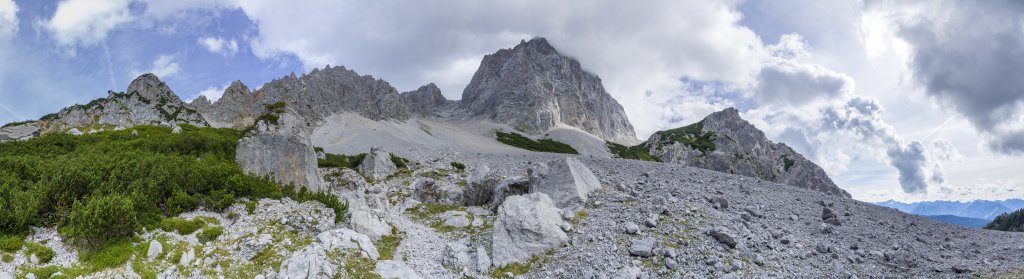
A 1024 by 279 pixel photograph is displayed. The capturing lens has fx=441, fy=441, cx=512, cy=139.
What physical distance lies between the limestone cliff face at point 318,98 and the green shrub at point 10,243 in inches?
5212

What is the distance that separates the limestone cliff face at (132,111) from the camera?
436 feet

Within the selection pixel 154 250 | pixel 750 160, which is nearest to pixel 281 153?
pixel 154 250

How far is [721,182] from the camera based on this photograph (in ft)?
98.1

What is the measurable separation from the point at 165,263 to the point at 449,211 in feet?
47.3

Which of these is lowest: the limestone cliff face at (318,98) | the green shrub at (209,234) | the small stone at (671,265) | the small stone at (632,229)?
the green shrub at (209,234)

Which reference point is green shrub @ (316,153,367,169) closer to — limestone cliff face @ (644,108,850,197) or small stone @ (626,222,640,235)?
small stone @ (626,222,640,235)

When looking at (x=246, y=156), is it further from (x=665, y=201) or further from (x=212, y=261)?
(x=665, y=201)

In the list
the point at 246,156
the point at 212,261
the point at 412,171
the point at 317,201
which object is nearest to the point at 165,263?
the point at 212,261

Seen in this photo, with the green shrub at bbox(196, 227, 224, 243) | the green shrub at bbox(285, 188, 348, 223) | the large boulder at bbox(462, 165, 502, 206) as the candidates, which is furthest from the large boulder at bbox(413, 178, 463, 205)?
the green shrub at bbox(196, 227, 224, 243)

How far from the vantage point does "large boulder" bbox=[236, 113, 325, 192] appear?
88.6ft

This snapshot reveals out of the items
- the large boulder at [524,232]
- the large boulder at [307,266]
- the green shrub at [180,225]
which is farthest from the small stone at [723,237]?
the green shrub at [180,225]

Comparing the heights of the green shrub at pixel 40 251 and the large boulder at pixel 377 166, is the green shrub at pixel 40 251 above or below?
below

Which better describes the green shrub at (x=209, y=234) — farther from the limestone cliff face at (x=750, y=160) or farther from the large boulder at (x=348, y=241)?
the limestone cliff face at (x=750, y=160)

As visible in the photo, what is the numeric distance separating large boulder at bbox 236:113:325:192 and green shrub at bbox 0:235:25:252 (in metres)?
11.9
